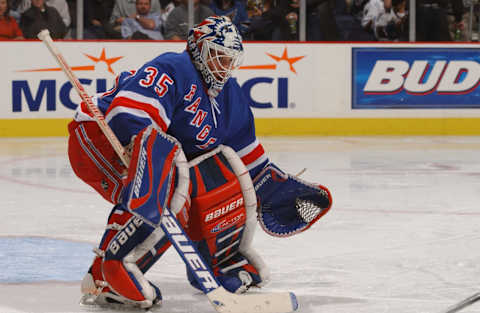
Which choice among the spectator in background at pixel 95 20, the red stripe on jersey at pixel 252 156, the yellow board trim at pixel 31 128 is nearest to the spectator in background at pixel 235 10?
the spectator in background at pixel 95 20

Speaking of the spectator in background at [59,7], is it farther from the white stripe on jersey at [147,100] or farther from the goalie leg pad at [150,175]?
the goalie leg pad at [150,175]

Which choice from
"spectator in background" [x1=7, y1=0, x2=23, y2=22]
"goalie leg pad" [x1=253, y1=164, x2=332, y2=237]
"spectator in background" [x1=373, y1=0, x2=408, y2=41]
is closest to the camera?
"goalie leg pad" [x1=253, y1=164, x2=332, y2=237]

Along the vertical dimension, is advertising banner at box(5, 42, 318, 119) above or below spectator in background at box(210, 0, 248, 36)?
below

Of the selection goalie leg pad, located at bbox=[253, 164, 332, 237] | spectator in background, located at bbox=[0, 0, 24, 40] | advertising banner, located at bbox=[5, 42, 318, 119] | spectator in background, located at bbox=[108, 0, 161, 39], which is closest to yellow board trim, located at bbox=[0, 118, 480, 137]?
advertising banner, located at bbox=[5, 42, 318, 119]

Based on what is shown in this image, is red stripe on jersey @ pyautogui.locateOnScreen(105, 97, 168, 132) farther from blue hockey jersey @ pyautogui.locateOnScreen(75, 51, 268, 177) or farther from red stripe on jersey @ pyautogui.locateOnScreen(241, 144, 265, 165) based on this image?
red stripe on jersey @ pyautogui.locateOnScreen(241, 144, 265, 165)

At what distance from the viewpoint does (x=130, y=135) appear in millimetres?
2549

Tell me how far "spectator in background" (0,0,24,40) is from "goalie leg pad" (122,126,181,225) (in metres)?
6.22

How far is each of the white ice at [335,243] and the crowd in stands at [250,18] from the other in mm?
2298

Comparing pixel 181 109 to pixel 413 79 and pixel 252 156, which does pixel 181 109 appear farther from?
pixel 413 79

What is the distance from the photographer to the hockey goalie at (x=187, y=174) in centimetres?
252

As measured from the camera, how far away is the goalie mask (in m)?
2.71

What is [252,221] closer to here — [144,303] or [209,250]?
[209,250]

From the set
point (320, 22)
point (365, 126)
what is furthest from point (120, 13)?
point (365, 126)

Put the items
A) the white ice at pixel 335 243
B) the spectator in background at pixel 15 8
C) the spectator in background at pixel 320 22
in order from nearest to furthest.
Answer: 1. the white ice at pixel 335 243
2. the spectator in background at pixel 15 8
3. the spectator in background at pixel 320 22
